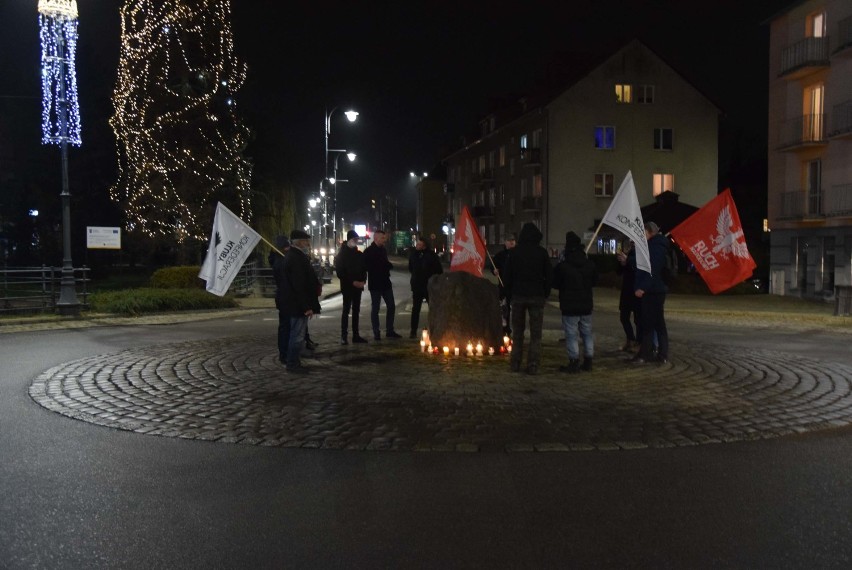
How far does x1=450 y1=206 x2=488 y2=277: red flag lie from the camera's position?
14.0m

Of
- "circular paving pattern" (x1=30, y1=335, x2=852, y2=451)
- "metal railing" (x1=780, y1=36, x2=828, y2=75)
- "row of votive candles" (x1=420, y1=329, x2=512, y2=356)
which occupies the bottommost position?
"circular paving pattern" (x1=30, y1=335, x2=852, y2=451)

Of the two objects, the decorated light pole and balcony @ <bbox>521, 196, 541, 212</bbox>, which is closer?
the decorated light pole

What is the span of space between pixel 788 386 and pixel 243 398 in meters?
6.67

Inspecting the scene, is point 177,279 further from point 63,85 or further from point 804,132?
point 804,132

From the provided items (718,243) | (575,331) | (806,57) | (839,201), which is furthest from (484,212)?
(575,331)

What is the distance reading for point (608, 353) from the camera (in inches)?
492

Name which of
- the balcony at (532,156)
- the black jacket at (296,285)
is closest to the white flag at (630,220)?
the black jacket at (296,285)

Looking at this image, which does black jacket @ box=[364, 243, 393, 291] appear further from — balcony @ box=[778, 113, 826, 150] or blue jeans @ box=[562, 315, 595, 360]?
balcony @ box=[778, 113, 826, 150]

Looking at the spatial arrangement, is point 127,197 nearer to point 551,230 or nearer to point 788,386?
point 788,386

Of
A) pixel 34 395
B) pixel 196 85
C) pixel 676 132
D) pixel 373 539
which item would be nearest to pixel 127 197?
pixel 196 85

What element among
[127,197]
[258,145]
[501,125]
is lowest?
[127,197]

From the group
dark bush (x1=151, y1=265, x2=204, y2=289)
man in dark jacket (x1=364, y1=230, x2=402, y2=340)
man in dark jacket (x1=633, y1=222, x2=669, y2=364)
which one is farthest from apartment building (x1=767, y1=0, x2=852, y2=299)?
dark bush (x1=151, y1=265, x2=204, y2=289)

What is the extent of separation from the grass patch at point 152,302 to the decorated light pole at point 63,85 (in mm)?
924

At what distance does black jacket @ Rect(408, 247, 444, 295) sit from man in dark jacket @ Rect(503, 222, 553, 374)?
360cm
